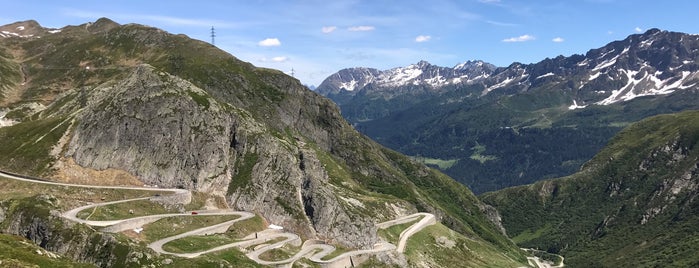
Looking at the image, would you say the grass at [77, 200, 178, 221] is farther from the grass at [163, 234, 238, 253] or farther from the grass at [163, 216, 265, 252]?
the grass at [163, 234, 238, 253]

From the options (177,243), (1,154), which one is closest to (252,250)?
(177,243)

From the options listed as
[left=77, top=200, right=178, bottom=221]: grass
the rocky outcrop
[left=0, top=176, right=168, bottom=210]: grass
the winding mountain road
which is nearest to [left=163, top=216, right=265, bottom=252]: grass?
the winding mountain road

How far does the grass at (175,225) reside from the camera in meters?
150

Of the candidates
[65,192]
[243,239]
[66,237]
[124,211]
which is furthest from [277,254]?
[65,192]

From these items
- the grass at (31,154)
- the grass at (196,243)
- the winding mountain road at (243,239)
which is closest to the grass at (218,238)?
the grass at (196,243)

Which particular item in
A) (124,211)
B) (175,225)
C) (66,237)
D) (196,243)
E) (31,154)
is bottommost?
(196,243)

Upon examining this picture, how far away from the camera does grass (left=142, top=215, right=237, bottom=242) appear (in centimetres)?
14988

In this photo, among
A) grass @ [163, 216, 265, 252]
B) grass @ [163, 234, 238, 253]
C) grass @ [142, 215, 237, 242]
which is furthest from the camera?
grass @ [142, 215, 237, 242]

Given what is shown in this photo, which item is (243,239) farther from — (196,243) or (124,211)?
(124,211)

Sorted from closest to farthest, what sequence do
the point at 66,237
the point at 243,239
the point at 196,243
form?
the point at 66,237, the point at 196,243, the point at 243,239

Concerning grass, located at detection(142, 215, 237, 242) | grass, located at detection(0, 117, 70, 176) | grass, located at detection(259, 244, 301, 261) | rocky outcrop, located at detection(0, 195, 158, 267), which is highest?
grass, located at detection(0, 117, 70, 176)

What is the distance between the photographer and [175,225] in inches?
6240

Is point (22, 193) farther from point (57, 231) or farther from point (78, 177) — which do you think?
point (57, 231)

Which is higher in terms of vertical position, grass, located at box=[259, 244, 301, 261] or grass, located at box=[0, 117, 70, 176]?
grass, located at box=[0, 117, 70, 176]
